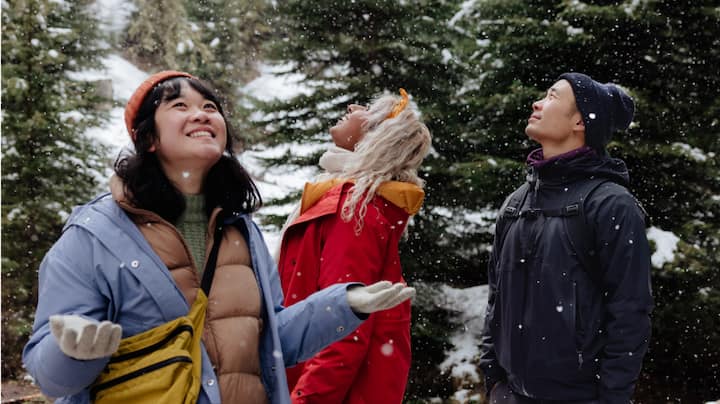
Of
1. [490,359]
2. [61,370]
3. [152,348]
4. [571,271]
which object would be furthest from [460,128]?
[61,370]

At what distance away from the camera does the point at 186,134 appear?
1.94m

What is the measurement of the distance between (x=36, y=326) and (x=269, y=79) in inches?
889

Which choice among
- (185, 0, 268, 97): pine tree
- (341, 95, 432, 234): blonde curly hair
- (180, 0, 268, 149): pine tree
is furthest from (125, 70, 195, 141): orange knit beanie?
(185, 0, 268, 97): pine tree

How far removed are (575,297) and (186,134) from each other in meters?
1.88

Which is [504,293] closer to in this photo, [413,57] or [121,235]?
[121,235]

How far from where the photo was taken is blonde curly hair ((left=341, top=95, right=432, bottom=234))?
3023 mm

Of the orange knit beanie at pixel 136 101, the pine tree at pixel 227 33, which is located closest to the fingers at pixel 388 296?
the orange knit beanie at pixel 136 101

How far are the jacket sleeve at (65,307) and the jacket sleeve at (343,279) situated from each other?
1150 millimetres

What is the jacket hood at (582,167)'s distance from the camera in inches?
113

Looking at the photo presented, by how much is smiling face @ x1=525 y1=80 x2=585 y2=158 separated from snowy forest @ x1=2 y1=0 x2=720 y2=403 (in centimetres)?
379

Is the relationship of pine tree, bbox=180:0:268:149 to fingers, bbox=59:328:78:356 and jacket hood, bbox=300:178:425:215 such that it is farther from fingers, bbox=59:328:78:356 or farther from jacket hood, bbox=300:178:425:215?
fingers, bbox=59:328:78:356

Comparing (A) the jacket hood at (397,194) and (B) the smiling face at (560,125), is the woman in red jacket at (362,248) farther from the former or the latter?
(B) the smiling face at (560,125)

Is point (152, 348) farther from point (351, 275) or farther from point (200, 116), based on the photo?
point (351, 275)

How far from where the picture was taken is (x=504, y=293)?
2986mm
